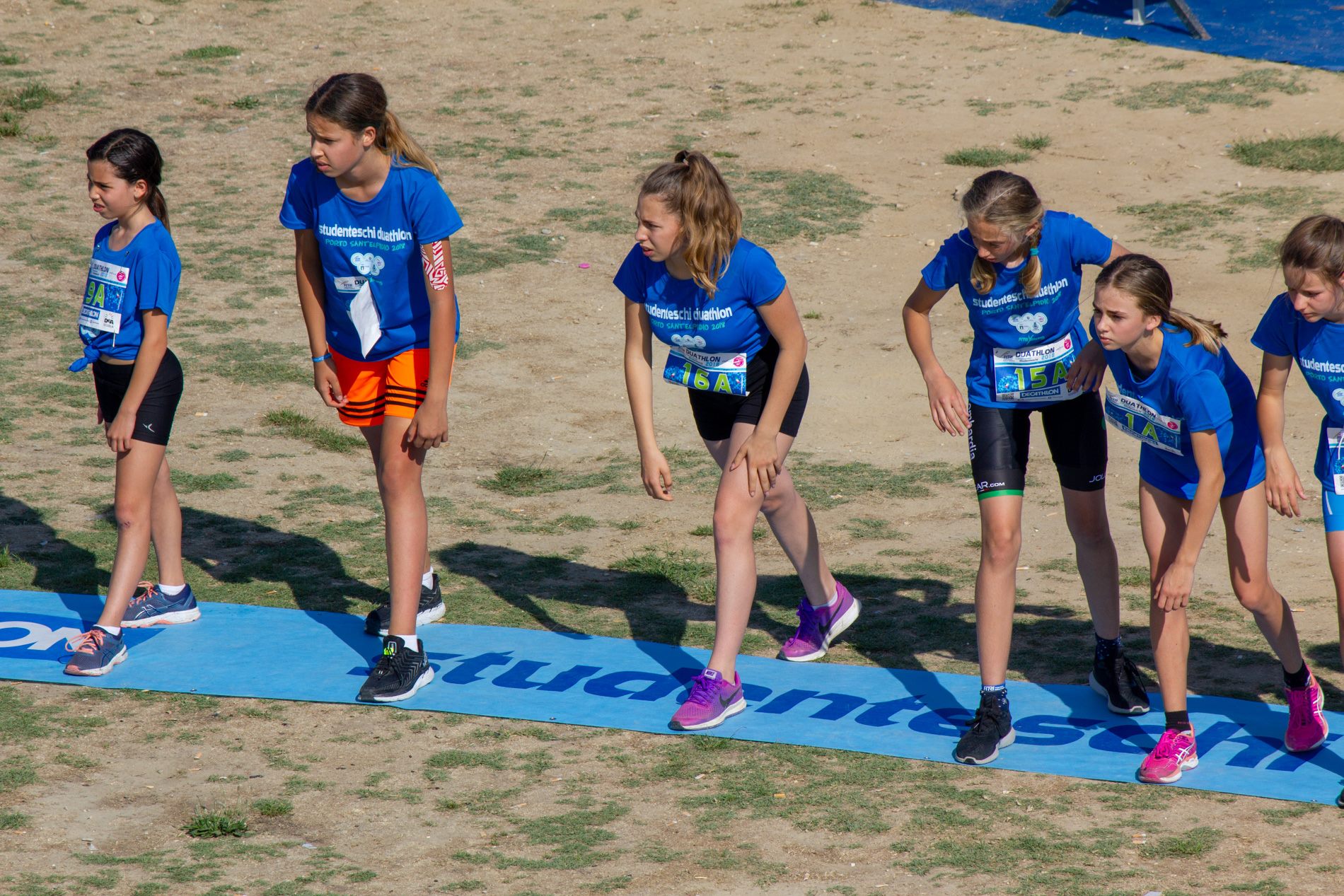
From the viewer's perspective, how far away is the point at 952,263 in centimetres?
469

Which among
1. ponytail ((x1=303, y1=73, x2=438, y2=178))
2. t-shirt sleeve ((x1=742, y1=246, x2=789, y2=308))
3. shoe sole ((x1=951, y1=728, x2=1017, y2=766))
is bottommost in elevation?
shoe sole ((x1=951, y1=728, x2=1017, y2=766))

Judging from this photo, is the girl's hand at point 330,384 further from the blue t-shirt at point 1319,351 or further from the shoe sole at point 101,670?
the blue t-shirt at point 1319,351

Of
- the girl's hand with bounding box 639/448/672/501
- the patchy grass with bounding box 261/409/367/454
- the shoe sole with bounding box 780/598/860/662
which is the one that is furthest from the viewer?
the patchy grass with bounding box 261/409/367/454

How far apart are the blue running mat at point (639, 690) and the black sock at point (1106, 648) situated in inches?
6.2

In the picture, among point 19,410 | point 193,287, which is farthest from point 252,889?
point 193,287

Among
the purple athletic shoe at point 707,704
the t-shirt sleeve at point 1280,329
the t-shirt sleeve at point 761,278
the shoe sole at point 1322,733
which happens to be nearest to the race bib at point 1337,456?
the t-shirt sleeve at point 1280,329

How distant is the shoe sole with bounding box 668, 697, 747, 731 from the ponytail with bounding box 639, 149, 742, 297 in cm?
139

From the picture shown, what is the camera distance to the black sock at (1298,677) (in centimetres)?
462

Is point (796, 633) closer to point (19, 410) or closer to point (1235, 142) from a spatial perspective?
point (19, 410)

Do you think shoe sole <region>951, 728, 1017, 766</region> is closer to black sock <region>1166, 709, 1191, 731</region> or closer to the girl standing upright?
black sock <region>1166, 709, 1191, 731</region>

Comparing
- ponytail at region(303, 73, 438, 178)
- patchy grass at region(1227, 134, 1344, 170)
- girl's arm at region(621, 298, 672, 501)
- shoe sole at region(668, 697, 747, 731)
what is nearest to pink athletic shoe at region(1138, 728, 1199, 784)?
shoe sole at region(668, 697, 747, 731)

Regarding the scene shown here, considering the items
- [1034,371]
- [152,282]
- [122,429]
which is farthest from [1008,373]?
[122,429]

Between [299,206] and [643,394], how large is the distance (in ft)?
4.51

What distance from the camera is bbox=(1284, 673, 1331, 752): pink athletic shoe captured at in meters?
4.57
